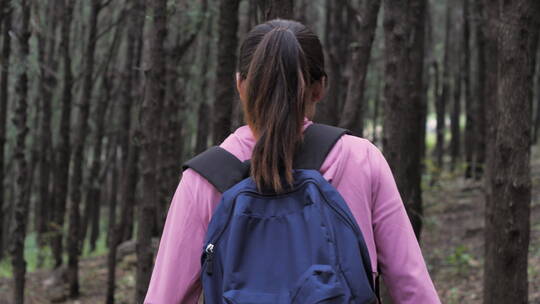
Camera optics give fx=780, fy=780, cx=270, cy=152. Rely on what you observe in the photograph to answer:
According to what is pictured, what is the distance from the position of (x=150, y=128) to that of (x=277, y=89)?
16.6 ft

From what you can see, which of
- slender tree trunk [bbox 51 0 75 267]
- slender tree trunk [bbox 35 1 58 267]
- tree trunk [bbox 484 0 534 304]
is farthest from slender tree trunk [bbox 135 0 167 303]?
slender tree trunk [bbox 35 1 58 267]

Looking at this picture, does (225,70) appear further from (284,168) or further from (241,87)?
(284,168)

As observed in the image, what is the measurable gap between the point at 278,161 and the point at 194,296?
51 cm

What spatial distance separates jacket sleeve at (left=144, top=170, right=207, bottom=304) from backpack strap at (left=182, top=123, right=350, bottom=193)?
0.06 metres

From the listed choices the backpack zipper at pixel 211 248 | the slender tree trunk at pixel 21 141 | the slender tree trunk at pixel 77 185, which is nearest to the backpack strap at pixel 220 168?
the backpack zipper at pixel 211 248

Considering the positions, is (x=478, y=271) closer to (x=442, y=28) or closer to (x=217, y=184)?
(x=217, y=184)

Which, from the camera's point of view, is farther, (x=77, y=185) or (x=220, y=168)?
(x=77, y=185)

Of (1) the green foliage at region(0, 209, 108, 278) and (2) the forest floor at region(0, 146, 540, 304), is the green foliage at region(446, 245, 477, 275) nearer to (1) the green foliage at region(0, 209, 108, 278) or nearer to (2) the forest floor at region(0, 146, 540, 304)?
(2) the forest floor at region(0, 146, 540, 304)

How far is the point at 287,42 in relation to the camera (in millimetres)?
2348

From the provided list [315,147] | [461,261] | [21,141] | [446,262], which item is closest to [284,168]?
[315,147]

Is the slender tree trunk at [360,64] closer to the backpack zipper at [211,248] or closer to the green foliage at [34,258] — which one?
the backpack zipper at [211,248]

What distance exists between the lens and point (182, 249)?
236cm

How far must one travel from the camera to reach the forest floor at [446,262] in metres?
10.5

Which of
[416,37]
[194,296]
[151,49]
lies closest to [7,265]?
[416,37]
